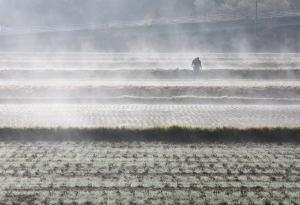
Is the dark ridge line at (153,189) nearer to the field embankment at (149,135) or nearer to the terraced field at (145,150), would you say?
the terraced field at (145,150)

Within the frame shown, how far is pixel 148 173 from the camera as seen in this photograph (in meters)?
12.3

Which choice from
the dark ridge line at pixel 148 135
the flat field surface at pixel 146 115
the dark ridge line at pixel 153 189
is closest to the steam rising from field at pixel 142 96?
the flat field surface at pixel 146 115

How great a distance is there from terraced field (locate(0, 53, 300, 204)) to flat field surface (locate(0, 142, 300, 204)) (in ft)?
0.08

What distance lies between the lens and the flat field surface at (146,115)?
18750 mm

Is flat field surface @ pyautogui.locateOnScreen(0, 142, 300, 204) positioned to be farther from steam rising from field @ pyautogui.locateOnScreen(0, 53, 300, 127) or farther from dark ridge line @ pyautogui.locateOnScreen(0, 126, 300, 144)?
steam rising from field @ pyautogui.locateOnScreen(0, 53, 300, 127)

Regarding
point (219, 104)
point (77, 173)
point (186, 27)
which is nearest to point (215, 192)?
point (77, 173)

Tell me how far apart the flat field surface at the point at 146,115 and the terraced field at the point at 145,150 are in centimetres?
4

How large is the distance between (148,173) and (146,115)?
8048 mm

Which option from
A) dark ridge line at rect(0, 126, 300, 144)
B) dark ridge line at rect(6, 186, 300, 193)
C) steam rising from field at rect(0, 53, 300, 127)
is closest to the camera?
dark ridge line at rect(6, 186, 300, 193)

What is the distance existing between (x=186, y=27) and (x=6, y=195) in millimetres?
54612

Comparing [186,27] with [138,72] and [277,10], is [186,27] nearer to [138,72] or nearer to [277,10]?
[277,10]

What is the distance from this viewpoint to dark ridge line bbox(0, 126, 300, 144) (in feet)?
51.8

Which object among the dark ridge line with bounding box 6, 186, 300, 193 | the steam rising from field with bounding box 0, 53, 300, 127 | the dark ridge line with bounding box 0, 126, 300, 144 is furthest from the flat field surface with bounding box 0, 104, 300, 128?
the dark ridge line with bounding box 6, 186, 300, 193

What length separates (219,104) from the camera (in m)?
23.5
